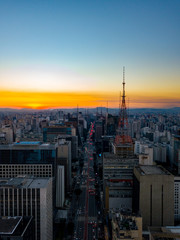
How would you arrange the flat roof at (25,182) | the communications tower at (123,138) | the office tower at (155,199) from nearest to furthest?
the flat roof at (25,182) < the office tower at (155,199) < the communications tower at (123,138)

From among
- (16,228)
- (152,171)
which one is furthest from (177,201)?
(16,228)

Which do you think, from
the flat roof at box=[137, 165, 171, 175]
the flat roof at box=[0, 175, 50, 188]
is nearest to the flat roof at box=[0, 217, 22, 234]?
the flat roof at box=[0, 175, 50, 188]

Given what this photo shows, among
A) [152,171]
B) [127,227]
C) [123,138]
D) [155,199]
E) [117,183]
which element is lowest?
[117,183]

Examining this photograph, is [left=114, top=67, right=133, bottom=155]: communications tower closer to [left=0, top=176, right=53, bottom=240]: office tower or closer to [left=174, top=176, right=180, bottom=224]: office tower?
[left=174, top=176, right=180, bottom=224]: office tower

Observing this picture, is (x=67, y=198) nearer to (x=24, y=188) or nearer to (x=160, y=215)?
(x=160, y=215)

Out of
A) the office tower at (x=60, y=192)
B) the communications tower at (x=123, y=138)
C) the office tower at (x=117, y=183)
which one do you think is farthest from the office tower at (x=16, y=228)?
the communications tower at (x=123, y=138)

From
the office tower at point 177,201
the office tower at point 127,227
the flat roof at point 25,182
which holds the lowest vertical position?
the office tower at point 177,201

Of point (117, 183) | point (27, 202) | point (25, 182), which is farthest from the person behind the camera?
point (117, 183)

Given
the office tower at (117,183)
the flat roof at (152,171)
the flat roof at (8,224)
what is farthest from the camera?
the office tower at (117,183)

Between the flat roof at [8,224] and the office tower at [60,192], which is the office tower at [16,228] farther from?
the office tower at [60,192]

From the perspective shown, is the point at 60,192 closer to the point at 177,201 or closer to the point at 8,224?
the point at 177,201
